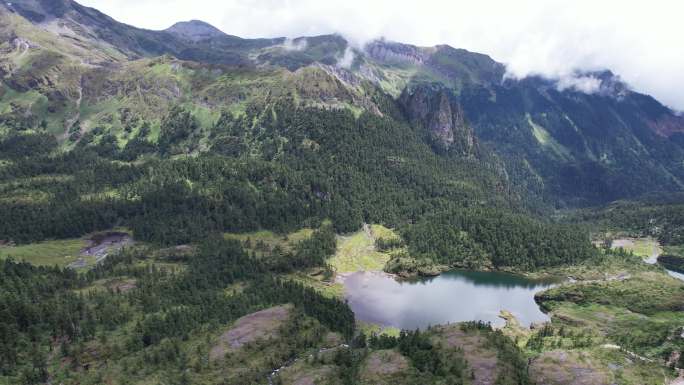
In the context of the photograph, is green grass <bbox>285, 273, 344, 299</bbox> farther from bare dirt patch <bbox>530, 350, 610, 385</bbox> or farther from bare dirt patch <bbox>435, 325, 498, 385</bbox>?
bare dirt patch <bbox>530, 350, 610, 385</bbox>


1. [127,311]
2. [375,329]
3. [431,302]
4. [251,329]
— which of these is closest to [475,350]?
[375,329]

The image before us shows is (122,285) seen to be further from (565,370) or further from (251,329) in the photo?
(565,370)

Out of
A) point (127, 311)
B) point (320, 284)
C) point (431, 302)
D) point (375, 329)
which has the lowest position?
point (127, 311)

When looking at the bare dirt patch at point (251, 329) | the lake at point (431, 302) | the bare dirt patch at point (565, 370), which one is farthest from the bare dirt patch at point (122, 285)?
the bare dirt patch at point (565, 370)

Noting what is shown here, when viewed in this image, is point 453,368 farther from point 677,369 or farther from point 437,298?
point 437,298

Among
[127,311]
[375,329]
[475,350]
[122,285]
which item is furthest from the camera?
[122,285]

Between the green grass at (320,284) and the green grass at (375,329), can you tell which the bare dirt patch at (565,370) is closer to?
the green grass at (375,329)
